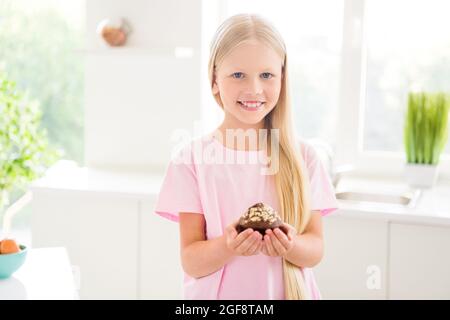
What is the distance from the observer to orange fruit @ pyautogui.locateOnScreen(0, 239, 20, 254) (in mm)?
1597

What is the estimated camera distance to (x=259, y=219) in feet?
4.49

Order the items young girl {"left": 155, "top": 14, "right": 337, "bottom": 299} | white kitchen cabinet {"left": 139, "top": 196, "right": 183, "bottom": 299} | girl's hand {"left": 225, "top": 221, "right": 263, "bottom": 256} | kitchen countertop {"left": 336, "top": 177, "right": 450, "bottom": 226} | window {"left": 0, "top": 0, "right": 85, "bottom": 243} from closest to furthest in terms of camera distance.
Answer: girl's hand {"left": 225, "top": 221, "right": 263, "bottom": 256}
young girl {"left": 155, "top": 14, "right": 337, "bottom": 299}
kitchen countertop {"left": 336, "top": 177, "right": 450, "bottom": 226}
white kitchen cabinet {"left": 139, "top": 196, "right": 183, "bottom": 299}
window {"left": 0, "top": 0, "right": 85, "bottom": 243}

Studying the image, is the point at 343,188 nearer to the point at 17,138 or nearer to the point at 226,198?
the point at 226,198

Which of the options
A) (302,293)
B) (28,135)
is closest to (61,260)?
(302,293)

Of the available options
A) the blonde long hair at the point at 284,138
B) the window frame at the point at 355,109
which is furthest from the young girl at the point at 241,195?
the window frame at the point at 355,109

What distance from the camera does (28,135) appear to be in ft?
9.87

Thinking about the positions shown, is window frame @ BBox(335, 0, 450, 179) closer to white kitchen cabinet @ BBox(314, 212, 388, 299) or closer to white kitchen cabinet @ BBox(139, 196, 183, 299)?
white kitchen cabinet @ BBox(314, 212, 388, 299)

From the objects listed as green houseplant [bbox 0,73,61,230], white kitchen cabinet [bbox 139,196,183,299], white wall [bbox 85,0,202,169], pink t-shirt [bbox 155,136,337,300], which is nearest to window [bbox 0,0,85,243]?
green houseplant [bbox 0,73,61,230]

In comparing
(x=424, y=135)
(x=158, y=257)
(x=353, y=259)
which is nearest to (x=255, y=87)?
(x=353, y=259)

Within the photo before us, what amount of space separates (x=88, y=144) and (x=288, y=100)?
1.61m

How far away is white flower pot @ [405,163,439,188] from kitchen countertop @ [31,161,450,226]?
0.10ft

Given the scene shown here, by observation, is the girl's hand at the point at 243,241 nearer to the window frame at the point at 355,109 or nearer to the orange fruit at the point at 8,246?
the orange fruit at the point at 8,246

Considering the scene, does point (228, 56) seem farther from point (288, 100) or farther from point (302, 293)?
point (302, 293)

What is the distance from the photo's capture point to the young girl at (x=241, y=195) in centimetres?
149
